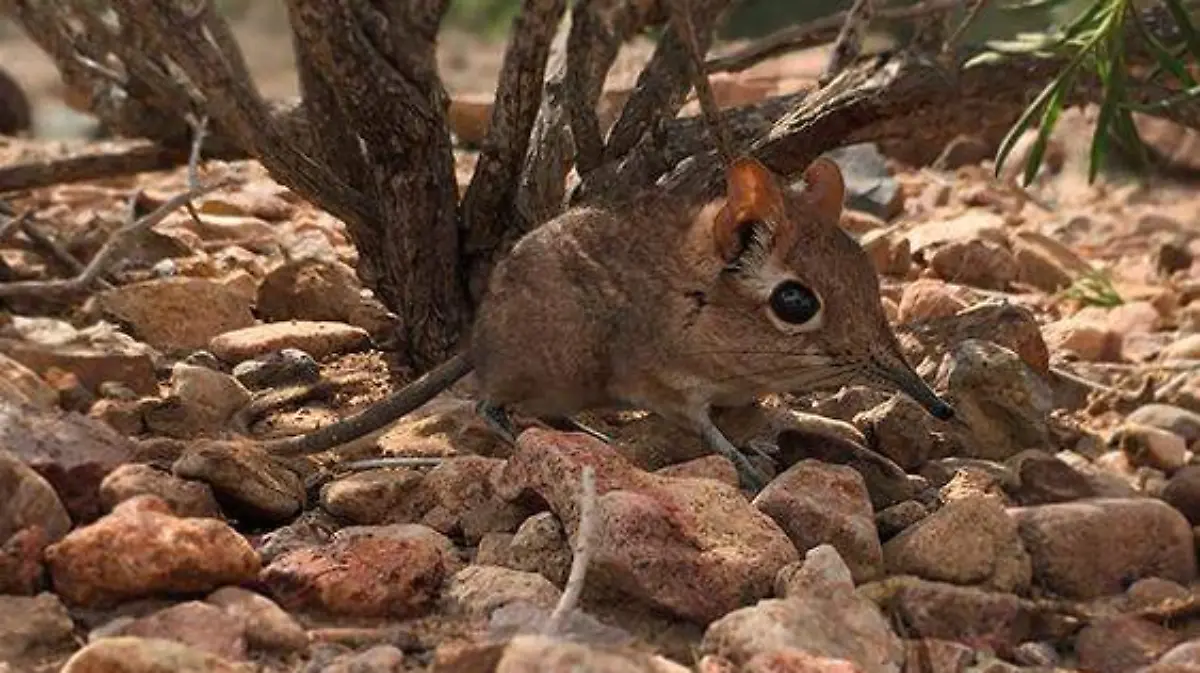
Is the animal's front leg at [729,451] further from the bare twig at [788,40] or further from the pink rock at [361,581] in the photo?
the bare twig at [788,40]

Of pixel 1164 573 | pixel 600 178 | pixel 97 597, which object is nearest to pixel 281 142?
pixel 600 178

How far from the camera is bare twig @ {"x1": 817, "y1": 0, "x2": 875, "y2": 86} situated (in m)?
4.90

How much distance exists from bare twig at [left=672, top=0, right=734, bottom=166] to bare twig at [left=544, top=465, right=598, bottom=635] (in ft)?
3.20

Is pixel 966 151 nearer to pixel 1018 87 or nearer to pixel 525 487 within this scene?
pixel 1018 87

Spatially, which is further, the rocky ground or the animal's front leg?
the animal's front leg

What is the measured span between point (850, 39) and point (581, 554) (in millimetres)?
2671

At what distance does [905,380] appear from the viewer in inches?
153

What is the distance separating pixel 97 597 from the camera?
2910 mm

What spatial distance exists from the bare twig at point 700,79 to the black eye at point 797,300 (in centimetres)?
32

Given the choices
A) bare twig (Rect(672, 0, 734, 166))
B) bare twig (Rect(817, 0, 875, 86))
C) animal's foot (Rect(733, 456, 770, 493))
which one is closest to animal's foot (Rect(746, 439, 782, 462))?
animal's foot (Rect(733, 456, 770, 493))

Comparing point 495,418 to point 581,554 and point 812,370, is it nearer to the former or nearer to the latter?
point 812,370

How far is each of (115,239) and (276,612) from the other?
195 centimetres

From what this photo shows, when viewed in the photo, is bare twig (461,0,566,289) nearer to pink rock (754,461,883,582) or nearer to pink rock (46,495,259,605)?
pink rock (754,461,883,582)

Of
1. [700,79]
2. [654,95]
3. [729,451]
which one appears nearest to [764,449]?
[729,451]
